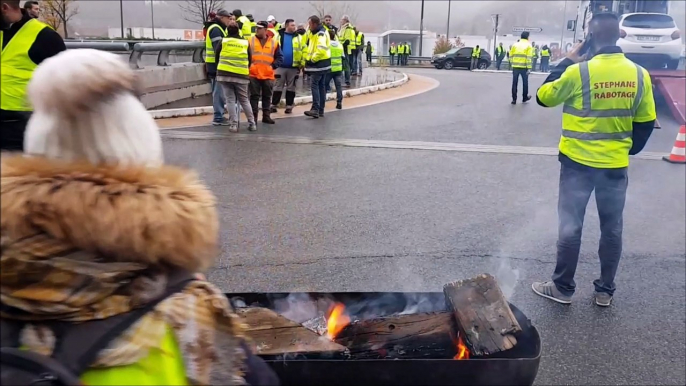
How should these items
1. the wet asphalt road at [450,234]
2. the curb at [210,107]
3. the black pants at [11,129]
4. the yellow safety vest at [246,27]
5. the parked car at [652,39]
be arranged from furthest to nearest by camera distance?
the parked car at [652,39] → the yellow safety vest at [246,27] → the curb at [210,107] → the black pants at [11,129] → the wet asphalt road at [450,234]

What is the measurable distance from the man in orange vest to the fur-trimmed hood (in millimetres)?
9245

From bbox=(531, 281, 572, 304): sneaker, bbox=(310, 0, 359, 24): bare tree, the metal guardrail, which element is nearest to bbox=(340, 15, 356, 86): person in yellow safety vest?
the metal guardrail

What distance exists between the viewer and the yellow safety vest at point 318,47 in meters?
11.4

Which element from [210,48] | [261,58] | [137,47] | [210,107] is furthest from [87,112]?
[137,47]

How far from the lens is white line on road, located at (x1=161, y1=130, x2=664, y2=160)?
9144mm

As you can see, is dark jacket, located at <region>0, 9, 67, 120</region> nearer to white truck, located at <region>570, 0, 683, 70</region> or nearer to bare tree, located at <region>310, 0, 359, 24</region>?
white truck, located at <region>570, 0, 683, 70</region>

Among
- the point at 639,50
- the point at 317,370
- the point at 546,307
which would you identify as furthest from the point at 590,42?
the point at 639,50

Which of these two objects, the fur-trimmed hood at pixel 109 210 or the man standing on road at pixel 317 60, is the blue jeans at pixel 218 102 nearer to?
the man standing on road at pixel 317 60

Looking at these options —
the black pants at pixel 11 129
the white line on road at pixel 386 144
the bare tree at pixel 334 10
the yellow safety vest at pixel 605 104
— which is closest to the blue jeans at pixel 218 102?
the white line on road at pixel 386 144

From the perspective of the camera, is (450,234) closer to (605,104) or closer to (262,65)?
(605,104)

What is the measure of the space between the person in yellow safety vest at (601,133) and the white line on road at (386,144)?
16.6 feet

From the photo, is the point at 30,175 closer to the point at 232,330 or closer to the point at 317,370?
the point at 232,330

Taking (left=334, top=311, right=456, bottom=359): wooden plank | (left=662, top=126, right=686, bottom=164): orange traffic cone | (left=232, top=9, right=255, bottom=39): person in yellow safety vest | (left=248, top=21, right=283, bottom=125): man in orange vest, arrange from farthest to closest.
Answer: (left=232, top=9, right=255, bottom=39): person in yellow safety vest
(left=248, top=21, right=283, bottom=125): man in orange vest
(left=662, top=126, right=686, bottom=164): orange traffic cone
(left=334, top=311, right=456, bottom=359): wooden plank

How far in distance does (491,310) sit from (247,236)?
2672mm
